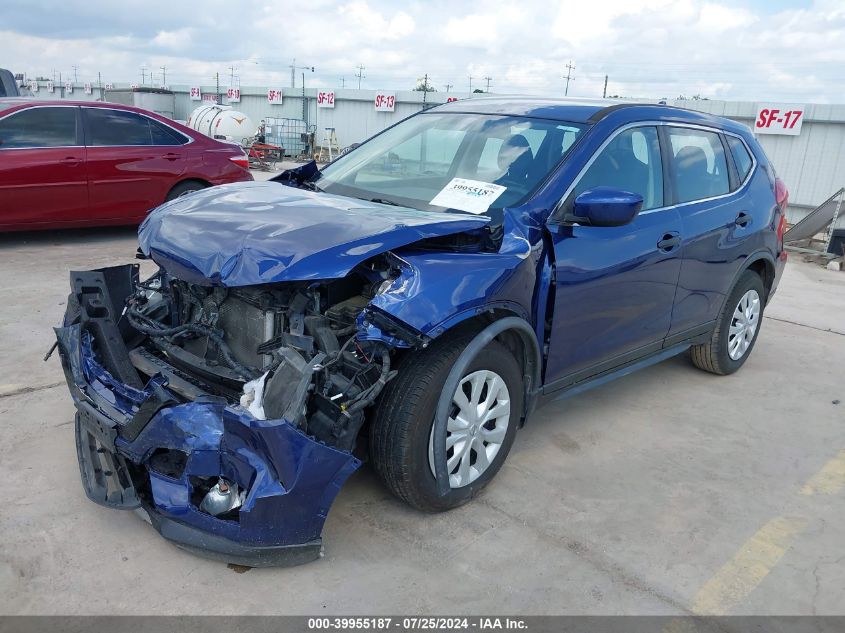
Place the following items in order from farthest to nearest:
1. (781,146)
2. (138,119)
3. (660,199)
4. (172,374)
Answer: (781,146), (138,119), (660,199), (172,374)

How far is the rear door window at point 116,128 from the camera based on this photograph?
7605 millimetres

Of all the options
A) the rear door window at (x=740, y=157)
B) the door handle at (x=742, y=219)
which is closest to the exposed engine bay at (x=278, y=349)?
the door handle at (x=742, y=219)

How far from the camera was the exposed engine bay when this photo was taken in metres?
2.52

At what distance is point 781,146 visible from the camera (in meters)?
13.8

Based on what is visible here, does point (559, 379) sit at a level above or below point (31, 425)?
above

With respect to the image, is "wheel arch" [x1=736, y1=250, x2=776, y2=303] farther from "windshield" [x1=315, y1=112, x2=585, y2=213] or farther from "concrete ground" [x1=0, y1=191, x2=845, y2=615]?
"windshield" [x1=315, y1=112, x2=585, y2=213]

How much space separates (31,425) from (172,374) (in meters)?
1.20

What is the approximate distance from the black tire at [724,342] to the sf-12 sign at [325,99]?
72.2 ft

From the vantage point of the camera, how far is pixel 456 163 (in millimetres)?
3750

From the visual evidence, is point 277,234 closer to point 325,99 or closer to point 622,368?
point 622,368

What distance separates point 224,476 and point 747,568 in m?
2.15

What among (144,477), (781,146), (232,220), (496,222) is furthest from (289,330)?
(781,146)

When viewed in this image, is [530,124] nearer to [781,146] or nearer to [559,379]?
[559,379]

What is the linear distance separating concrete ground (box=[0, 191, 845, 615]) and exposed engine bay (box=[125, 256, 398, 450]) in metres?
0.59
